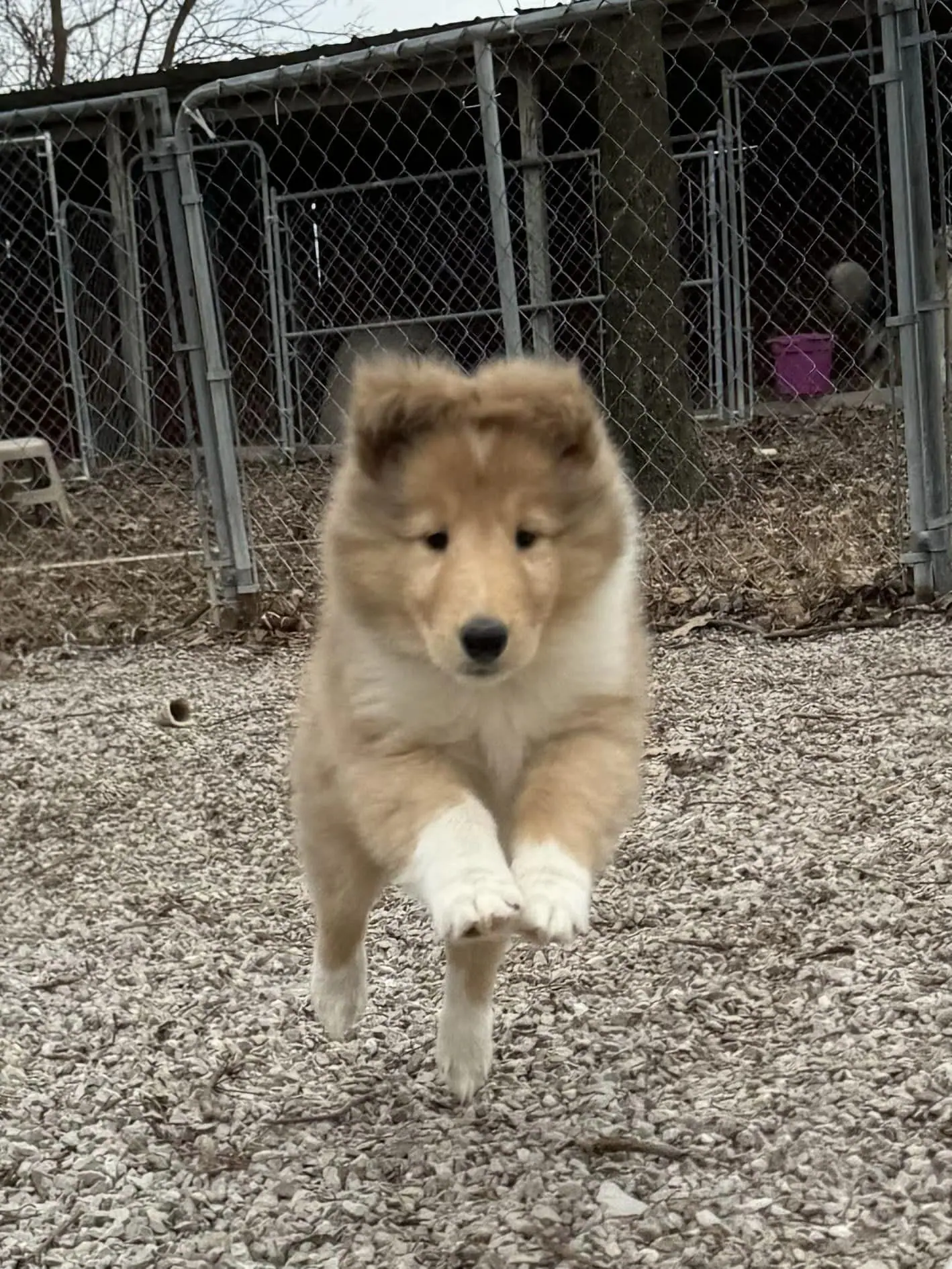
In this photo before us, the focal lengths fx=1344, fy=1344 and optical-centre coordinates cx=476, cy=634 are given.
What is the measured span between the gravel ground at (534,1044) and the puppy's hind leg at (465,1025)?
0.16ft

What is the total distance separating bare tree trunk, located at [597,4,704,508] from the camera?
20.1 feet

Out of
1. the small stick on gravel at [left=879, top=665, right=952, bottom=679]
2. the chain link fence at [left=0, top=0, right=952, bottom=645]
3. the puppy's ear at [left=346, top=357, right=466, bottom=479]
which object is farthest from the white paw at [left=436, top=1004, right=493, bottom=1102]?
the small stick on gravel at [left=879, top=665, right=952, bottom=679]

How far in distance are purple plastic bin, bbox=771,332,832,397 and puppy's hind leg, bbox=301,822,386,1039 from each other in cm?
860

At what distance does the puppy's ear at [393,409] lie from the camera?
2.06m

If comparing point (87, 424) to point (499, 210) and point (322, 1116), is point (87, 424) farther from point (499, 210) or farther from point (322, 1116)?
point (322, 1116)

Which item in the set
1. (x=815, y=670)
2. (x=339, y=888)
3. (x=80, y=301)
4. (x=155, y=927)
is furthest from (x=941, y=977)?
(x=80, y=301)

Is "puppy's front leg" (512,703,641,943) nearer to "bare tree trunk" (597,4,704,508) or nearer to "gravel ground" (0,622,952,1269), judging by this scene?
"gravel ground" (0,622,952,1269)

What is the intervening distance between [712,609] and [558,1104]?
11.8ft

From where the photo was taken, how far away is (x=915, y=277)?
4.76 meters

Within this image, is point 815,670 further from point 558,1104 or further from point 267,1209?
point 267,1209

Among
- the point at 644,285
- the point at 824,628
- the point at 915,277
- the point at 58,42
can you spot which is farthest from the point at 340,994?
the point at 58,42

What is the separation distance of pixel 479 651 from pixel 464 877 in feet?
1.05

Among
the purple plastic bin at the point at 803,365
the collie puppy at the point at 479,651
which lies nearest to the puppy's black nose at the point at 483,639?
the collie puppy at the point at 479,651

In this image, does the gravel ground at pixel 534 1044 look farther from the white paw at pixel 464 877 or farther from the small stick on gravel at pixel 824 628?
the small stick on gravel at pixel 824 628
